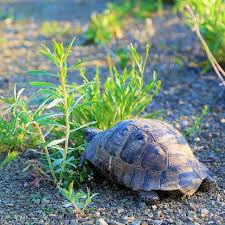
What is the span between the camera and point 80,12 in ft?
23.4

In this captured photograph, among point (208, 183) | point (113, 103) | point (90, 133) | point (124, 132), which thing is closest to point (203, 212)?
point (208, 183)

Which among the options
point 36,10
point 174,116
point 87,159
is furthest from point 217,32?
point 36,10

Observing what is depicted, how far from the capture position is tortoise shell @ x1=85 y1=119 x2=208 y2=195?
10.0 feet

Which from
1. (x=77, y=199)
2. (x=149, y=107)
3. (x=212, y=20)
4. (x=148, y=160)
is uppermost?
(x=212, y=20)

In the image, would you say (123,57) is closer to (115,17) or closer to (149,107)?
(149,107)

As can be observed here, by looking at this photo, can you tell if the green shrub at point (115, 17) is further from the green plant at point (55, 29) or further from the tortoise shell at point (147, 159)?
the tortoise shell at point (147, 159)

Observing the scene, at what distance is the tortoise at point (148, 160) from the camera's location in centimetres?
305

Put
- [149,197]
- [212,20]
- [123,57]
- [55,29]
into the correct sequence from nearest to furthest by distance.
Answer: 1. [149,197]
2. [212,20]
3. [123,57]
4. [55,29]

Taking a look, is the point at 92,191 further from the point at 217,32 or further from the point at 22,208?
the point at 217,32

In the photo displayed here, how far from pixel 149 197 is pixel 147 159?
0.20 meters

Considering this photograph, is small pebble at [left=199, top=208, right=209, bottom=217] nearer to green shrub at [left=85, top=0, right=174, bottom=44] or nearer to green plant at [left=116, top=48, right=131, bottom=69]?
green plant at [left=116, top=48, right=131, bottom=69]

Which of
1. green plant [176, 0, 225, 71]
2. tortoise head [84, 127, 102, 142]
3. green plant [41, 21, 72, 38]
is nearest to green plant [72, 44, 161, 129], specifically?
tortoise head [84, 127, 102, 142]

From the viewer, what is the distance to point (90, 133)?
3496mm

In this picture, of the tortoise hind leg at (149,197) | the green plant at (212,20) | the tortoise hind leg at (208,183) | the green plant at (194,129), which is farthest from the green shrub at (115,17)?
the tortoise hind leg at (149,197)
